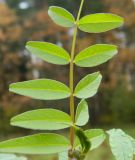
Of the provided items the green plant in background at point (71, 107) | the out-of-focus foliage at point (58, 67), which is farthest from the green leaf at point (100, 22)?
the out-of-focus foliage at point (58, 67)

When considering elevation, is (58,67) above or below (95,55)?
below

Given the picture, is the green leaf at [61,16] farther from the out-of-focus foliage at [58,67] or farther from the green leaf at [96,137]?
the out-of-focus foliage at [58,67]

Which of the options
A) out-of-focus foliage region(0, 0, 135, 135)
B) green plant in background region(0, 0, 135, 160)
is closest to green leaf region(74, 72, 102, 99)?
green plant in background region(0, 0, 135, 160)

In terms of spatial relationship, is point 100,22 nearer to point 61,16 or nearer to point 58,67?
point 61,16

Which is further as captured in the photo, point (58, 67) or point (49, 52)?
point (58, 67)

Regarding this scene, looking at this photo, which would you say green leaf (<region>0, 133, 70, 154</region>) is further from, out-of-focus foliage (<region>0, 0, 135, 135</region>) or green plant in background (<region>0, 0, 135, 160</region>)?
out-of-focus foliage (<region>0, 0, 135, 135</region>)

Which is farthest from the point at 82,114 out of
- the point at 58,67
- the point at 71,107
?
the point at 58,67
